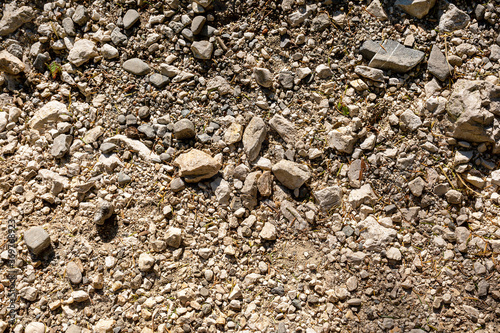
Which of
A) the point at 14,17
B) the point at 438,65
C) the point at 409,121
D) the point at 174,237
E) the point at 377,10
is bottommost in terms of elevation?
the point at 174,237

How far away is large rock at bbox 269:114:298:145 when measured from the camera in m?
3.23

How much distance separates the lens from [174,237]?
298cm

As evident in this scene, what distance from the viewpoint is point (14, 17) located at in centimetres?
378

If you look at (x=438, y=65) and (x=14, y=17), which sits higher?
(x=14, y=17)

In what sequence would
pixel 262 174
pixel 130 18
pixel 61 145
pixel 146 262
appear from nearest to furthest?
pixel 146 262, pixel 262 174, pixel 61 145, pixel 130 18

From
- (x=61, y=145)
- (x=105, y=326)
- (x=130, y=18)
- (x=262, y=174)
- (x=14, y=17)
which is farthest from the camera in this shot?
(x=14, y=17)

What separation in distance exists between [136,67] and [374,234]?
2813 millimetres

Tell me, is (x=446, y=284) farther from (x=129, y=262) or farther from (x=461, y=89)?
(x=129, y=262)

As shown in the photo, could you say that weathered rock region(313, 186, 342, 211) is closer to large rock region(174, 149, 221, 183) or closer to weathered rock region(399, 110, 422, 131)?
weathered rock region(399, 110, 422, 131)

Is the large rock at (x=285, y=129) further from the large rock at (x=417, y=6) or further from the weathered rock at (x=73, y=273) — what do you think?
the weathered rock at (x=73, y=273)

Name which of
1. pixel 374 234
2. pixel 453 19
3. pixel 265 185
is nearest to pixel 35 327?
pixel 265 185

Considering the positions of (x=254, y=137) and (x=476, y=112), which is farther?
(x=254, y=137)

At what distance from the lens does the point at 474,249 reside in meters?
2.86

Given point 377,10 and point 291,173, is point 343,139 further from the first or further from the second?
point 377,10
